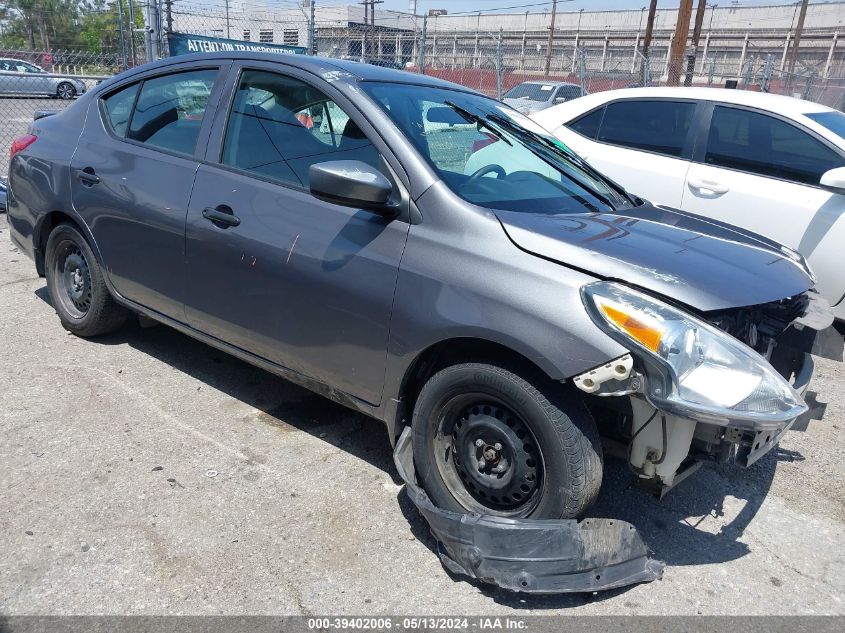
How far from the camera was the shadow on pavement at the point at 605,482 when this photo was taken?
296 cm

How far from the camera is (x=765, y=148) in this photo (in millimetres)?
5375

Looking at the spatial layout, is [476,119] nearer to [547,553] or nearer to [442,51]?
[547,553]

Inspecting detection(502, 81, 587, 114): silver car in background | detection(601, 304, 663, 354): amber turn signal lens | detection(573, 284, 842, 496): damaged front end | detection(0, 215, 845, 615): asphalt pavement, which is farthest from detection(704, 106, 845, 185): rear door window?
detection(502, 81, 587, 114): silver car in background

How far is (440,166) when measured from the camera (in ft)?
9.81

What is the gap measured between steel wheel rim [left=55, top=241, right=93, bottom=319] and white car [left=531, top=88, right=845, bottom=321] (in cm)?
398

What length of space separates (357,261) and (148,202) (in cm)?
144

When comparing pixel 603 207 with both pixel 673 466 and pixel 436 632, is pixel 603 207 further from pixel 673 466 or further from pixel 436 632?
pixel 436 632

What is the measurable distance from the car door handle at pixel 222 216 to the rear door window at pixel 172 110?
431 mm

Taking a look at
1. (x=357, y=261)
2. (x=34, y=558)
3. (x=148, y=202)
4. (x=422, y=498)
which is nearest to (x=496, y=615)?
(x=422, y=498)

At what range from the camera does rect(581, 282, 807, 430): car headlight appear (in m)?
2.30

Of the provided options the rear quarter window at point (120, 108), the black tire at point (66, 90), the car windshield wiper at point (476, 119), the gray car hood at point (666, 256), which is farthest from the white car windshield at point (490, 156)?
the black tire at point (66, 90)

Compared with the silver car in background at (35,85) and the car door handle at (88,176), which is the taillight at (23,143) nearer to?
the car door handle at (88,176)

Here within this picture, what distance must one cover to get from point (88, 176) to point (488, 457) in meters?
2.86

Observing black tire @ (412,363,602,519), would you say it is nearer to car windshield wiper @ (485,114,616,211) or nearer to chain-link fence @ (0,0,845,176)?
car windshield wiper @ (485,114,616,211)
